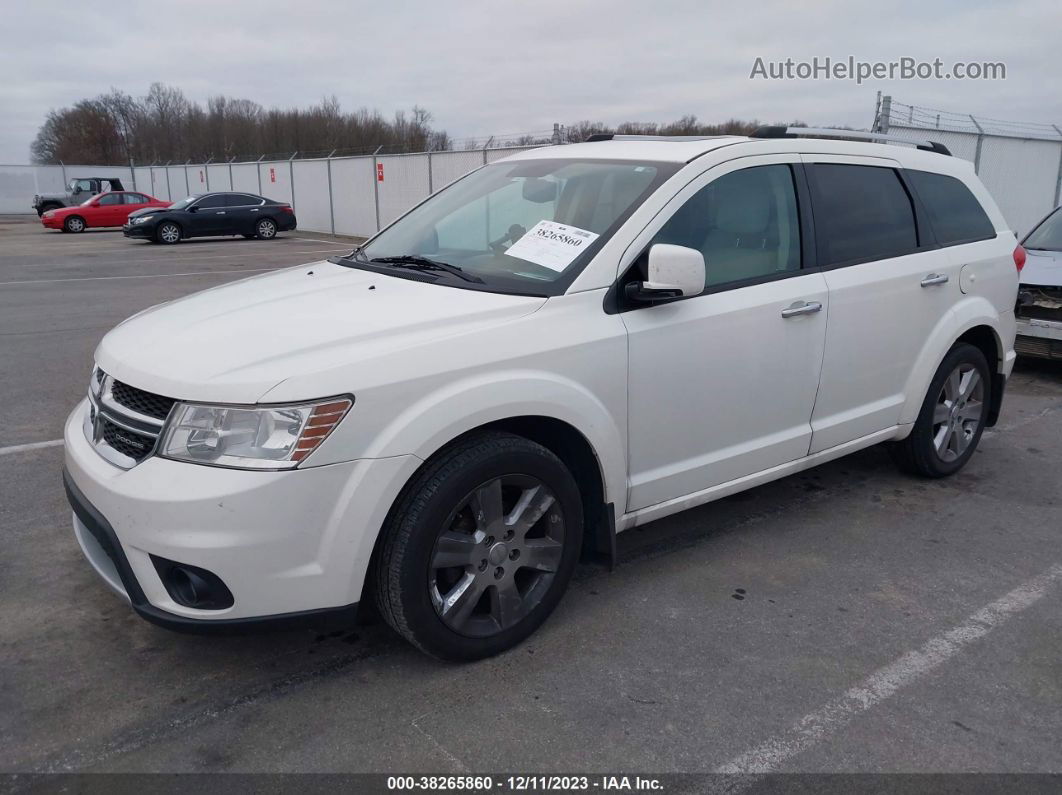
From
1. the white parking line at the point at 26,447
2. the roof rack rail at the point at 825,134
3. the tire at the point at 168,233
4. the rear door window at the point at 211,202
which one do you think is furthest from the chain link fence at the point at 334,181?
the roof rack rail at the point at 825,134

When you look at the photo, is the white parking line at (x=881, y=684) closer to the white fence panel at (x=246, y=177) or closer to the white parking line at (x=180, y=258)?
the white parking line at (x=180, y=258)

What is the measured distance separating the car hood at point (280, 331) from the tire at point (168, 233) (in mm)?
22067

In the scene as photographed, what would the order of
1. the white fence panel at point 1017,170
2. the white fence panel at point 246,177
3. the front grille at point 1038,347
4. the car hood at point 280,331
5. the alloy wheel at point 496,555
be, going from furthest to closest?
the white fence panel at point 246,177 < the white fence panel at point 1017,170 < the front grille at point 1038,347 < the alloy wheel at point 496,555 < the car hood at point 280,331

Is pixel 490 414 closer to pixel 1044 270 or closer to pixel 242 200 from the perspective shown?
pixel 1044 270

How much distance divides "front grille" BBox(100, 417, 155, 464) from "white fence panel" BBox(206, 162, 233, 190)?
118 ft

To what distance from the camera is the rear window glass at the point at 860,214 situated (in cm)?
407

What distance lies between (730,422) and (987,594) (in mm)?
1302

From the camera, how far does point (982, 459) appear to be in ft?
17.9

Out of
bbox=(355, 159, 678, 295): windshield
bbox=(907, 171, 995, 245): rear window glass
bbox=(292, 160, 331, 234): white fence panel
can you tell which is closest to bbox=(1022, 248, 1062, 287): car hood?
bbox=(907, 171, 995, 245): rear window glass

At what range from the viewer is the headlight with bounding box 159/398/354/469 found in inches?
101

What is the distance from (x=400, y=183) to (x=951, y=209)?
1998 cm

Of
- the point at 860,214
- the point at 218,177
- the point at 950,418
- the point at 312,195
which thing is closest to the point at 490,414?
the point at 860,214

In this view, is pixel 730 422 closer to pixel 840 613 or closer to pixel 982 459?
pixel 840 613

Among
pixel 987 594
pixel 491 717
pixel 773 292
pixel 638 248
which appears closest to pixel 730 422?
pixel 773 292
